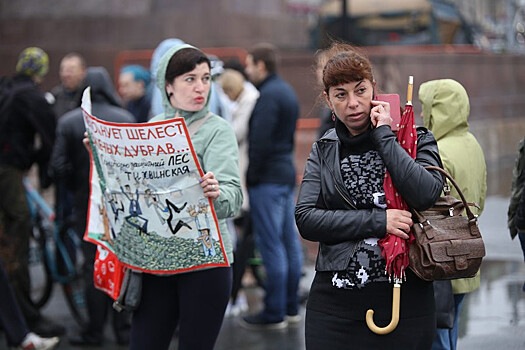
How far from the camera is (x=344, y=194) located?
3580 millimetres

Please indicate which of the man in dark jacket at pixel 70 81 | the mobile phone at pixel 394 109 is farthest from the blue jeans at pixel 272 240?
the mobile phone at pixel 394 109

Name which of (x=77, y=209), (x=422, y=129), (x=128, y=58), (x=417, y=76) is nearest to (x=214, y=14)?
(x=128, y=58)

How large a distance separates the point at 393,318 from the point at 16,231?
4.68 meters

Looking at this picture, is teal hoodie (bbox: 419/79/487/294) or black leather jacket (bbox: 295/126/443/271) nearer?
black leather jacket (bbox: 295/126/443/271)

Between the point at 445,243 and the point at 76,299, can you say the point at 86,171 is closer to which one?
the point at 76,299

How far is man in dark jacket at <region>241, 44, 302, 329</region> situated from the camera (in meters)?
7.18

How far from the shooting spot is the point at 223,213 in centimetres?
438

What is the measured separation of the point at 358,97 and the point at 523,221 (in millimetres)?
2319

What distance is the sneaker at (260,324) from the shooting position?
288 inches

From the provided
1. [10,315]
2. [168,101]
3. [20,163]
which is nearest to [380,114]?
[168,101]

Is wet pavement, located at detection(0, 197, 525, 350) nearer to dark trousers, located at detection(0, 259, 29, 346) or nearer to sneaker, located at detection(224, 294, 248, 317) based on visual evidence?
sneaker, located at detection(224, 294, 248, 317)

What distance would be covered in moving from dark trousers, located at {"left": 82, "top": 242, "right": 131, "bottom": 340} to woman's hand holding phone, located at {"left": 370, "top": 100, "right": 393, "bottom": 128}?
12.8ft

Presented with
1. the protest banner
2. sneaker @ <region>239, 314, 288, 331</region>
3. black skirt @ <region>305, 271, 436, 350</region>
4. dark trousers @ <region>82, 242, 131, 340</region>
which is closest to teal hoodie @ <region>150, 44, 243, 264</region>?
the protest banner

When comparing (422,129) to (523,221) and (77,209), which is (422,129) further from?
(77,209)
